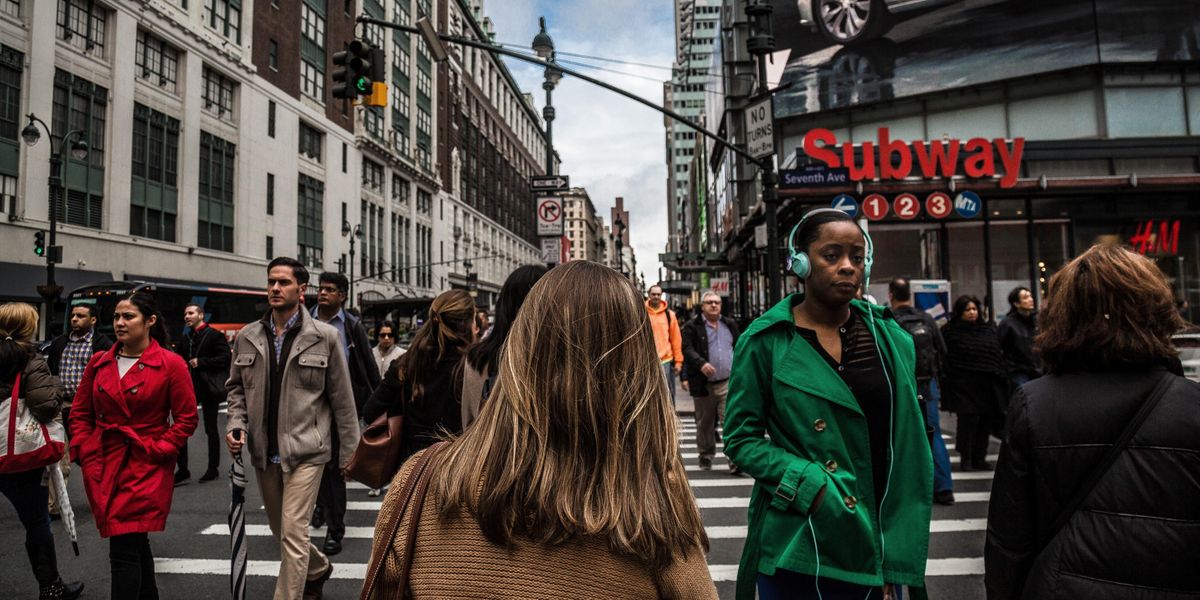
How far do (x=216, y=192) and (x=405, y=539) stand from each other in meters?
43.8

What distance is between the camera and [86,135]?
3034 centimetres

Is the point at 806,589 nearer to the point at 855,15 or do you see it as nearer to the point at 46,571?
the point at 46,571

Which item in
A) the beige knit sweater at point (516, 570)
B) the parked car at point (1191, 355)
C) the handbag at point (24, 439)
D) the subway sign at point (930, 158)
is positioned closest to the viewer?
the beige knit sweater at point (516, 570)

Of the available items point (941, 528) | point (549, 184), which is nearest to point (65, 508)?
→ point (941, 528)

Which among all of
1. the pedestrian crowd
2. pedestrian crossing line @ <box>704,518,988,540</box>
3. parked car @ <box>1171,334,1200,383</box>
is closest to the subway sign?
parked car @ <box>1171,334,1200,383</box>

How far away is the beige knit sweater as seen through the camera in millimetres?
1276

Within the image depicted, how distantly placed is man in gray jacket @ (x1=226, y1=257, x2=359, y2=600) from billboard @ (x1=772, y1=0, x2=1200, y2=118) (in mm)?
24066

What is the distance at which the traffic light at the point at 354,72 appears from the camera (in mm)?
11391

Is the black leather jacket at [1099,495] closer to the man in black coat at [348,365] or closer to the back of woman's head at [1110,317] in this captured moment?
the back of woman's head at [1110,317]

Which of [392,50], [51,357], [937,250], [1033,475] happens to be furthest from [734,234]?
[392,50]

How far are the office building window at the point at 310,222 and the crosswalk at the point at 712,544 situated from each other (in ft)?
140

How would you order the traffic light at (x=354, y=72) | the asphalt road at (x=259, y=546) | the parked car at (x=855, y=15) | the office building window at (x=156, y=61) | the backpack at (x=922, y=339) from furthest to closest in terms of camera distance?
the office building window at (x=156, y=61), the parked car at (x=855, y=15), the traffic light at (x=354, y=72), the backpack at (x=922, y=339), the asphalt road at (x=259, y=546)

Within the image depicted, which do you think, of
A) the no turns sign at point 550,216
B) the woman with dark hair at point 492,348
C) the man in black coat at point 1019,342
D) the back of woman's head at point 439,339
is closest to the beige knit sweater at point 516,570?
the woman with dark hair at point 492,348

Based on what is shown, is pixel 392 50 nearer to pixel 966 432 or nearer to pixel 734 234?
pixel 734 234
